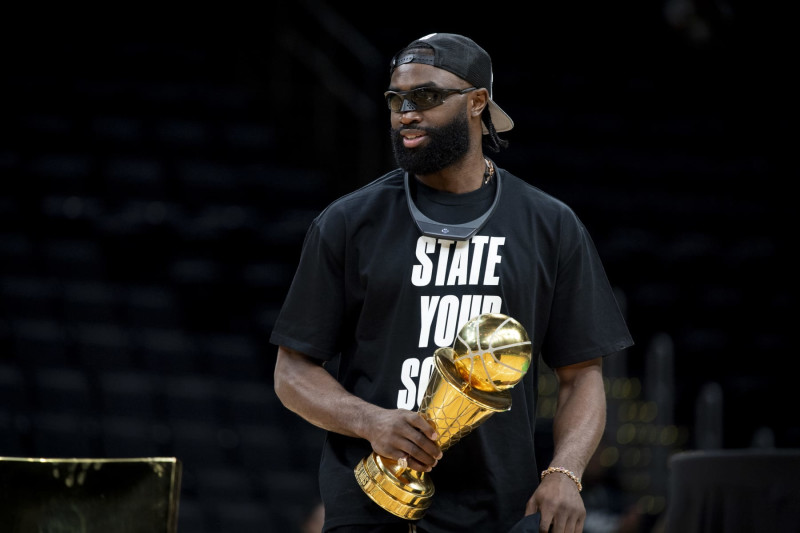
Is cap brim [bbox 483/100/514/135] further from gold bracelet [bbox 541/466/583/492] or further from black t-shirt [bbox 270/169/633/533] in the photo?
gold bracelet [bbox 541/466/583/492]

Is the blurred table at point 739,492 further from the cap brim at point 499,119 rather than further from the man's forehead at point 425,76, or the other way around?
the man's forehead at point 425,76

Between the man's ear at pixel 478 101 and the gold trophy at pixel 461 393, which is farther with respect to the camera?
the man's ear at pixel 478 101

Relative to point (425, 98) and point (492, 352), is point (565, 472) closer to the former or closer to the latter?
point (492, 352)

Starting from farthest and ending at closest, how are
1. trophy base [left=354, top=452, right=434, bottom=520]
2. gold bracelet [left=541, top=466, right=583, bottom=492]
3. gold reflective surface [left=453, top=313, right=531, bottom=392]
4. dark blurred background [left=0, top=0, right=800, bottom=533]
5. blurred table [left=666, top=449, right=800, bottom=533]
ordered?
dark blurred background [left=0, top=0, right=800, bottom=533] → blurred table [left=666, top=449, right=800, bottom=533] → gold bracelet [left=541, top=466, right=583, bottom=492] → trophy base [left=354, top=452, right=434, bottom=520] → gold reflective surface [left=453, top=313, right=531, bottom=392]

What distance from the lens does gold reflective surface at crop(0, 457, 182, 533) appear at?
2.31 meters

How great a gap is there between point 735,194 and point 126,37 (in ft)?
16.7

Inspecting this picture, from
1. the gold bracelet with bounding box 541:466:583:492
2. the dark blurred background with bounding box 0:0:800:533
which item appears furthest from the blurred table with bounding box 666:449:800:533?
the dark blurred background with bounding box 0:0:800:533

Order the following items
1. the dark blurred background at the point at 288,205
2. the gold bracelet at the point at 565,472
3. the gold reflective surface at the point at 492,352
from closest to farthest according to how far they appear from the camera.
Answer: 1. the gold reflective surface at the point at 492,352
2. the gold bracelet at the point at 565,472
3. the dark blurred background at the point at 288,205

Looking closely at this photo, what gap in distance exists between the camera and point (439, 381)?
6.49ft

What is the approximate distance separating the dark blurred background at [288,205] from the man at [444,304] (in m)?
3.11

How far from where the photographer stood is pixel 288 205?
8070 millimetres

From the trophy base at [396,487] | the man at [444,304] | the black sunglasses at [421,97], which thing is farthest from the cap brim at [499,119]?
the trophy base at [396,487]

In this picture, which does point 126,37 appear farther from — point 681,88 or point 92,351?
point 681,88

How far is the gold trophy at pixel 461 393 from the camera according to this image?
6.25 ft
